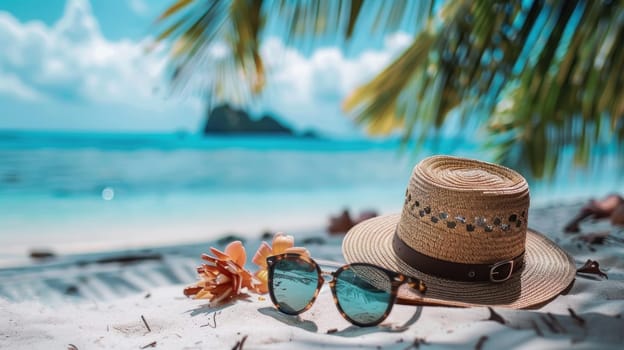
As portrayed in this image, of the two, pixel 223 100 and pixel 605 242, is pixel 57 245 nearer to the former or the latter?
pixel 223 100

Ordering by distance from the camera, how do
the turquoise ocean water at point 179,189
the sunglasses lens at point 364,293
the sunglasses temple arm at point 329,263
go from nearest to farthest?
the sunglasses lens at point 364,293 < the sunglasses temple arm at point 329,263 < the turquoise ocean water at point 179,189

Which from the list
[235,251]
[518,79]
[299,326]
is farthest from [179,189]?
[299,326]

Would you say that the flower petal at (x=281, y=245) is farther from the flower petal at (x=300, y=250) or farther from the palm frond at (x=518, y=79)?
the palm frond at (x=518, y=79)

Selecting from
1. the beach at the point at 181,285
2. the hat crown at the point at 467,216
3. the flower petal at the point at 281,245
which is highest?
the hat crown at the point at 467,216

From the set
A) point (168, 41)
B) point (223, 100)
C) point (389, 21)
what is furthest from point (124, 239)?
point (389, 21)

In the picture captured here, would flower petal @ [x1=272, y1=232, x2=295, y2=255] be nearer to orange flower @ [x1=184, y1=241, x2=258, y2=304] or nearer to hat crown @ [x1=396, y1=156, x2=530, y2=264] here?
orange flower @ [x1=184, y1=241, x2=258, y2=304]

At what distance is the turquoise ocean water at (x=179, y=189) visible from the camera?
4070mm

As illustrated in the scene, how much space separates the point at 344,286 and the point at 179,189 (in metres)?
6.48

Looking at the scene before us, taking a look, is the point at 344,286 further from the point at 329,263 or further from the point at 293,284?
the point at 329,263

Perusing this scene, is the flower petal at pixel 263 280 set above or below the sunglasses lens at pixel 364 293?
below

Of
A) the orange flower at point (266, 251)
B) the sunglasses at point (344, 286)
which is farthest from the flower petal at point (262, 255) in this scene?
the sunglasses at point (344, 286)

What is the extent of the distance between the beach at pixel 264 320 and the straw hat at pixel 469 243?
0.08 meters

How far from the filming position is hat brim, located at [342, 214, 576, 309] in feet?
3.53

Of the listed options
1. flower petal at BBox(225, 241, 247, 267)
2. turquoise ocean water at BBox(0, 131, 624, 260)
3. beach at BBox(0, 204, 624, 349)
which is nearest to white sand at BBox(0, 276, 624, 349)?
beach at BBox(0, 204, 624, 349)
